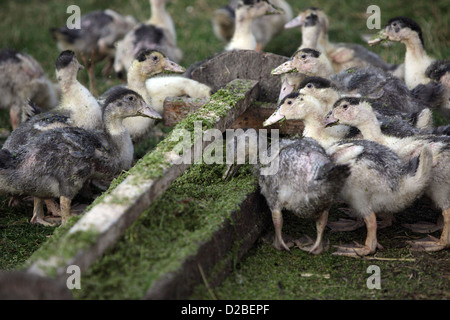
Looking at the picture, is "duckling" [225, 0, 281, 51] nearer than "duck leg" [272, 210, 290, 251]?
No

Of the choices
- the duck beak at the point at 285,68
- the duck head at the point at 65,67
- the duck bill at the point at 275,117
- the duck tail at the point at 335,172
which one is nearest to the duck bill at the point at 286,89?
the duck beak at the point at 285,68

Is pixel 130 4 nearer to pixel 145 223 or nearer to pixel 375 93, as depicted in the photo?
pixel 375 93

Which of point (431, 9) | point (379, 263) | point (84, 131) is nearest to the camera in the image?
point (379, 263)

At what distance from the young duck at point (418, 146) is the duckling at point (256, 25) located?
4.78 m

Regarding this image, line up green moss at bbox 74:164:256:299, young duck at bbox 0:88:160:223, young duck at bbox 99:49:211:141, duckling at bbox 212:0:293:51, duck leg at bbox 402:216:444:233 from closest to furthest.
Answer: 1. green moss at bbox 74:164:256:299
2. duck leg at bbox 402:216:444:233
3. young duck at bbox 0:88:160:223
4. young duck at bbox 99:49:211:141
5. duckling at bbox 212:0:293:51

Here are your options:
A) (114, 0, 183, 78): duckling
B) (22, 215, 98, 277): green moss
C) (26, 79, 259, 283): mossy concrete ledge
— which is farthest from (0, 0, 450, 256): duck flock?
(22, 215, 98, 277): green moss

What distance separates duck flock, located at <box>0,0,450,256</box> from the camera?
4.17m

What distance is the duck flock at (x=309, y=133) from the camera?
4.17 m

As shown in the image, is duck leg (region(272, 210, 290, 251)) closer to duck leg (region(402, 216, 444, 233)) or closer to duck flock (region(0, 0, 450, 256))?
duck flock (region(0, 0, 450, 256))

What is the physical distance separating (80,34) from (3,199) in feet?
13.3

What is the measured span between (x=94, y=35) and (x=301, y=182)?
6100mm

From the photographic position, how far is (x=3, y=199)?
570 cm

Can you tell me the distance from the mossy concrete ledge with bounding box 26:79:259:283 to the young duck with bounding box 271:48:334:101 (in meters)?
1.36
